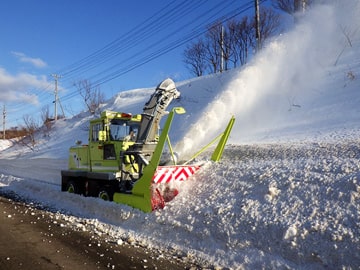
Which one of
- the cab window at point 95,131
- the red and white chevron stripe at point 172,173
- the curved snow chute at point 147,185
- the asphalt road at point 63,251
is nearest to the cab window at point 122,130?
the cab window at point 95,131

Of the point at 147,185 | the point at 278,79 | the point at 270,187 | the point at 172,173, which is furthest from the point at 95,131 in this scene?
the point at 278,79

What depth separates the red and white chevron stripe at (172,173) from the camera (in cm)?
775

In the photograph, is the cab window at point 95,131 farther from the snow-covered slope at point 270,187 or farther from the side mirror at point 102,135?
the snow-covered slope at point 270,187

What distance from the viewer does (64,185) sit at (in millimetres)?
→ 11906

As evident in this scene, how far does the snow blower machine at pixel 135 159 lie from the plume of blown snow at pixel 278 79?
151 centimetres

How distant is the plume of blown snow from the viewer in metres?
11.7

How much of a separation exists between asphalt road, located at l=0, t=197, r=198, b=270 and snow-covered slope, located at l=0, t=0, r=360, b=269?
428 millimetres

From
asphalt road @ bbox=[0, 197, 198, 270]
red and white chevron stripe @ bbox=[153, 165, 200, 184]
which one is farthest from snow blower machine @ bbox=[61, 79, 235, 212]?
asphalt road @ bbox=[0, 197, 198, 270]

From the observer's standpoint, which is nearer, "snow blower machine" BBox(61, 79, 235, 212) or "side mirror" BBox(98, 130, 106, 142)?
"snow blower machine" BBox(61, 79, 235, 212)

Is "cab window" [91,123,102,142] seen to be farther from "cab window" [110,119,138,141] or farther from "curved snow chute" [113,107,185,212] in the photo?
→ "curved snow chute" [113,107,185,212]

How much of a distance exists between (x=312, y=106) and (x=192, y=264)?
35.6 feet

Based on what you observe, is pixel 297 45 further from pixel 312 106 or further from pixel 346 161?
pixel 346 161

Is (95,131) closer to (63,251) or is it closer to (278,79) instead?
(63,251)

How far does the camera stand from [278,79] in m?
16.3
